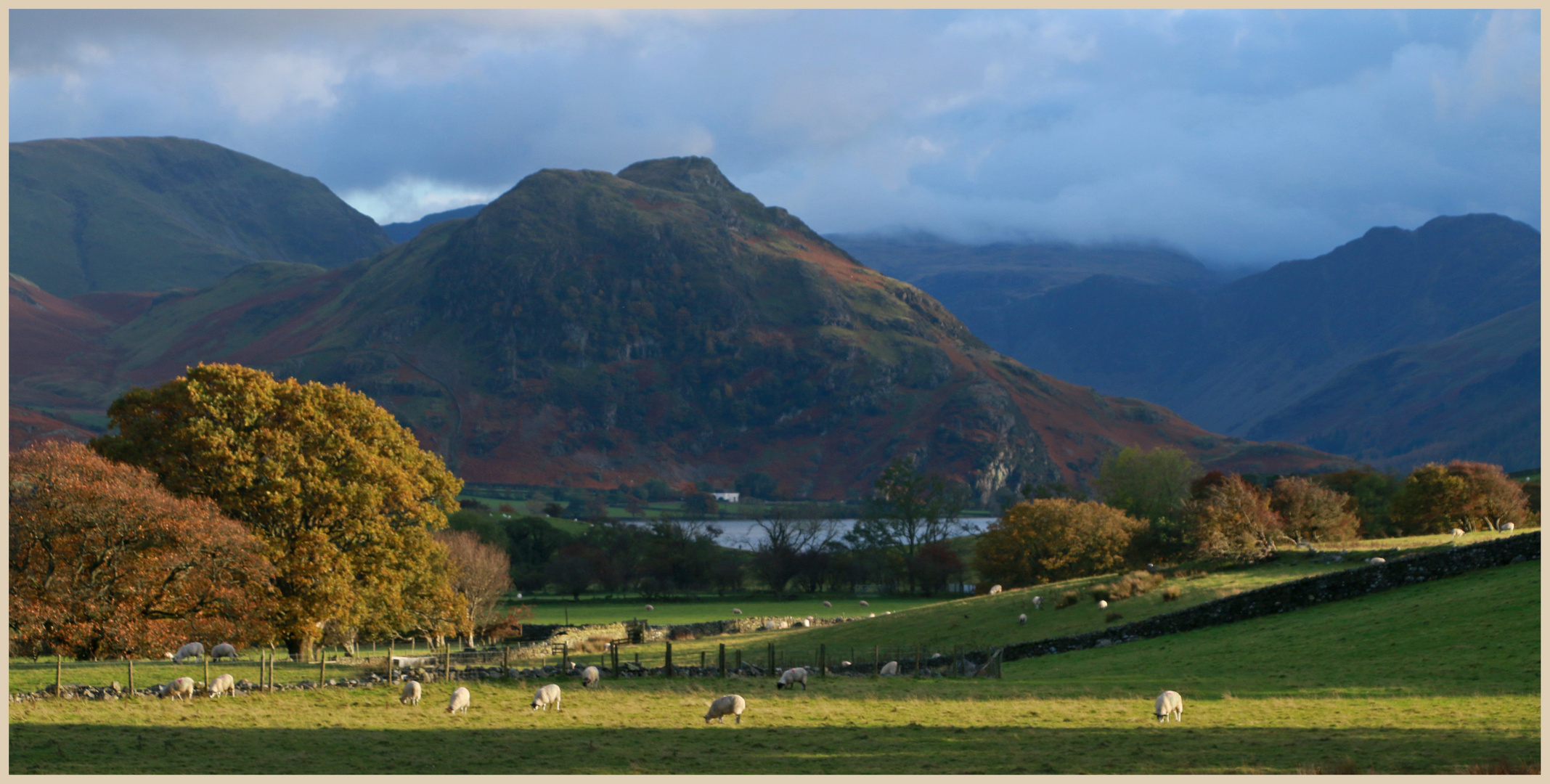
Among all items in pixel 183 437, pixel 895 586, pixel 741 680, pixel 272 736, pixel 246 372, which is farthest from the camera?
pixel 895 586

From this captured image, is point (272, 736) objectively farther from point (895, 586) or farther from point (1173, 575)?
point (895, 586)

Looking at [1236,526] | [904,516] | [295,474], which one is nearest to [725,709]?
[295,474]

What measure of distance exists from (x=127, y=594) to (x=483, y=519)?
85116mm

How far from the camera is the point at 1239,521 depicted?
5606 centimetres

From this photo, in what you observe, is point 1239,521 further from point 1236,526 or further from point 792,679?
point 792,679

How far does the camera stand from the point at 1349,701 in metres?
24.9

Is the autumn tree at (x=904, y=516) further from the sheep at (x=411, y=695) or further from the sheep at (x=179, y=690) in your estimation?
the sheep at (x=179, y=690)

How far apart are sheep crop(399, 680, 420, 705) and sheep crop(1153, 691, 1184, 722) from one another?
1828 cm

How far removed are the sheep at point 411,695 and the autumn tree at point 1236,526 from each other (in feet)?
133

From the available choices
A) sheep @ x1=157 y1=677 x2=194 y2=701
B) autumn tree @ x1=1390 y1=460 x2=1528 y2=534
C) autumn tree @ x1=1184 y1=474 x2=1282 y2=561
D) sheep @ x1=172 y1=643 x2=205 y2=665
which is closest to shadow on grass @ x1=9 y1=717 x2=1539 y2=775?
sheep @ x1=157 y1=677 x2=194 y2=701

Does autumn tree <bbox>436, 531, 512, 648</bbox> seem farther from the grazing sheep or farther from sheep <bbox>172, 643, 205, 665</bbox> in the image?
the grazing sheep

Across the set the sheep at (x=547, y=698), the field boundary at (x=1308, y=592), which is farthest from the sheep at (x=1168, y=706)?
the field boundary at (x=1308, y=592)

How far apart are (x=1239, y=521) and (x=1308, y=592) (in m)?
16.4

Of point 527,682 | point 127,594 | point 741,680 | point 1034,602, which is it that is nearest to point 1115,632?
point 1034,602
